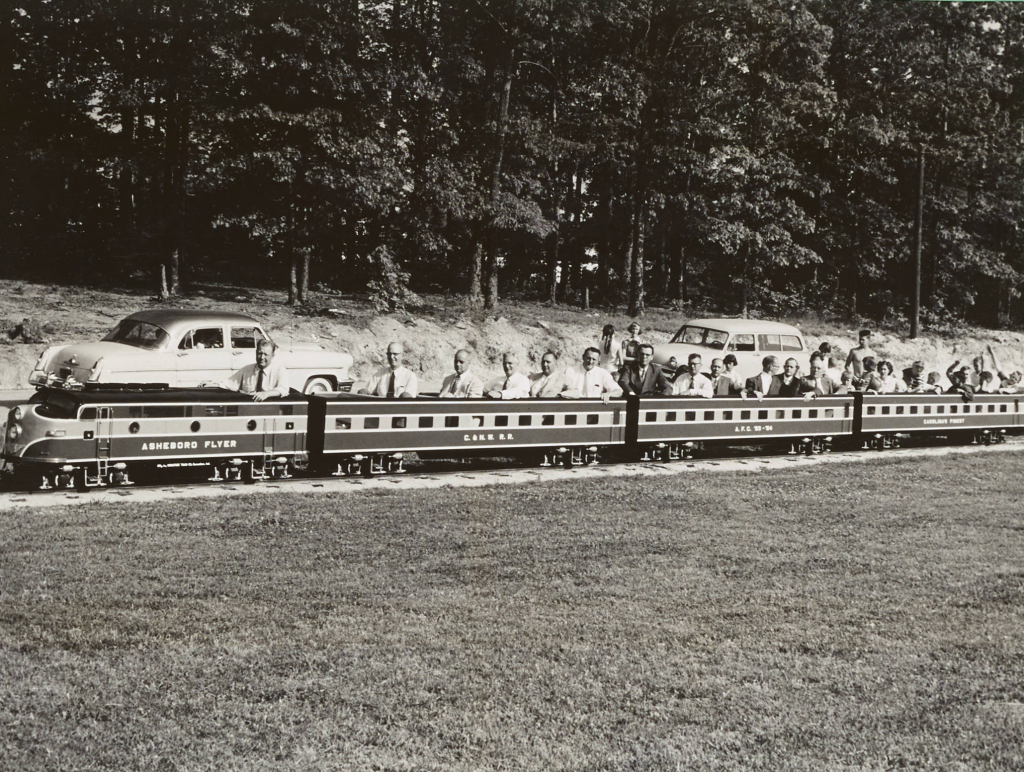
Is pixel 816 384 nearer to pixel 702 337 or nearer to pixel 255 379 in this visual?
pixel 702 337

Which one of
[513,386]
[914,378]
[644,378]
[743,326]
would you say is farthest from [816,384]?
[513,386]

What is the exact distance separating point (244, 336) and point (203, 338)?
0.75 m

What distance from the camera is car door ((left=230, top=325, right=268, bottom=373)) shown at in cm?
1709

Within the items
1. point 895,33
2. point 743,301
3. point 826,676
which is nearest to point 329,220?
point 743,301

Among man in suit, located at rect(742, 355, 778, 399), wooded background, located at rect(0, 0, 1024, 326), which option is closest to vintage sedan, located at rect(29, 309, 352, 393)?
man in suit, located at rect(742, 355, 778, 399)

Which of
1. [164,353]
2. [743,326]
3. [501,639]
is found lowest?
[501,639]

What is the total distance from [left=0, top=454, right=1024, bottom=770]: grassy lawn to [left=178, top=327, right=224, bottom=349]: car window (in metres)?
6.05

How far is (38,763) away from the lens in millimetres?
5023

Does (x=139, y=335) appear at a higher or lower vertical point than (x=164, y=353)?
higher

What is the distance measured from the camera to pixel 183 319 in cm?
1669

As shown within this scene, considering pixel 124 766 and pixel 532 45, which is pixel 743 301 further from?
pixel 124 766

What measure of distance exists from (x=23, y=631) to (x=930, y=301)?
3985cm

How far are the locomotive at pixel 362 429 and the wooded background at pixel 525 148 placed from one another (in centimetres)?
1224

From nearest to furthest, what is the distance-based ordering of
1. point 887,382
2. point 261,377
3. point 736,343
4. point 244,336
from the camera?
point 261,377 → point 244,336 → point 887,382 → point 736,343
